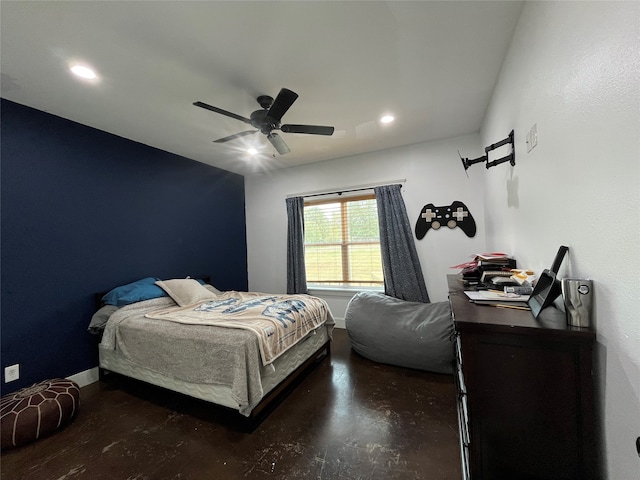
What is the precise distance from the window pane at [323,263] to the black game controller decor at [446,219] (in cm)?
129

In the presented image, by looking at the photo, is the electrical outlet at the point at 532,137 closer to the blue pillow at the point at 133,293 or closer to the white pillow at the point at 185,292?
the white pillow at the point at 185,292

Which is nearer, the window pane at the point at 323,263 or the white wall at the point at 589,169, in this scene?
the white wall at the point at 589,169

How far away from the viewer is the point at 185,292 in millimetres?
3004

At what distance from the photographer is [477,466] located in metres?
0.97

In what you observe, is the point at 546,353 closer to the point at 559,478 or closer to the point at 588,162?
the point at 559,478

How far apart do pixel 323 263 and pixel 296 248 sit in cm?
51

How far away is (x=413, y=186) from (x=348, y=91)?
178cm

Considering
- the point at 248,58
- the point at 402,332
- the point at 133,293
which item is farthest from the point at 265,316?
the point at 248,58

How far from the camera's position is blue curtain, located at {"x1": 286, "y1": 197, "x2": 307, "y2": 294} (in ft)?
13.5

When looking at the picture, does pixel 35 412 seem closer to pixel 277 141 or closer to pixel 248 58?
pixel 277 141

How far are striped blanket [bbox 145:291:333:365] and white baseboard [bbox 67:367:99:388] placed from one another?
3.14 ft

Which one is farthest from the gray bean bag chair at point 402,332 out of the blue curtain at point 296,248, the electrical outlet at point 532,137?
the electrical outlet at point 532,137

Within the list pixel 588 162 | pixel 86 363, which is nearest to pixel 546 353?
pixel 588 162

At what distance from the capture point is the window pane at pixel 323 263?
412 cm
